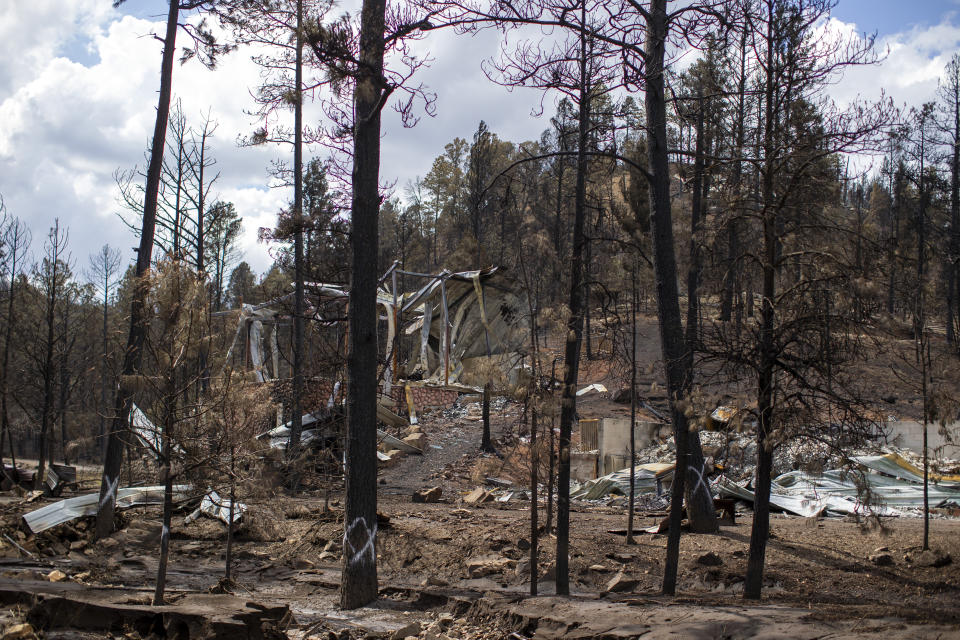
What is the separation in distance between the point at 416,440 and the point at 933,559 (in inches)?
554

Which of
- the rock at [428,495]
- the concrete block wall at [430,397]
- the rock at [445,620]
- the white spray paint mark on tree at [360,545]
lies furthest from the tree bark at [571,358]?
the concrete block wall at [430,397]

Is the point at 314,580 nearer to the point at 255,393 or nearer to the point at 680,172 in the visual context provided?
the point at 255,393

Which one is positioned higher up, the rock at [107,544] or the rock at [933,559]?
the rock at [933,559]

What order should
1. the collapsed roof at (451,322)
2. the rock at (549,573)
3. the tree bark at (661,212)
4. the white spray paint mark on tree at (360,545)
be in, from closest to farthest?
the white spray paint mark on tree at (360,545) → the tree bark at (661,212) → the rock at (549,573) → the collapsed roof at (451,322)

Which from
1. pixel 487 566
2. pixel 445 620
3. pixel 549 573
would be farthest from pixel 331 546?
pixel 445 620

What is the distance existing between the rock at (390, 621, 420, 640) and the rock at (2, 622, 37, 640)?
3342 mm

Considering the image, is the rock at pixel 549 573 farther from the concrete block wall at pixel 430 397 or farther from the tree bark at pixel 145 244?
the concrete block wall at pixel 430 397

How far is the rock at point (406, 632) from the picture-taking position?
24.5ft

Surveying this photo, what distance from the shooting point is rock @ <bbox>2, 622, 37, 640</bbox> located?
641cm

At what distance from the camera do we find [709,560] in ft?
32.9

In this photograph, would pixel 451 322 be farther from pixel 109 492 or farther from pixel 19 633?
pixel 19 633

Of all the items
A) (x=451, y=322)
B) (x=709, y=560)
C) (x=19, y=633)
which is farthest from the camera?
(x=451, y=322)

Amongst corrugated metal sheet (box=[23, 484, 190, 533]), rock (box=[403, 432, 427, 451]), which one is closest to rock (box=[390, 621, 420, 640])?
corrugated metal sheet (box=[23, 484, 190, 533])

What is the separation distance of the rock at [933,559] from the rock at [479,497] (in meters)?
8.55
